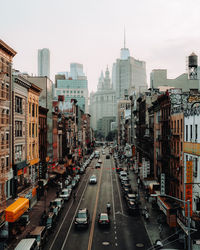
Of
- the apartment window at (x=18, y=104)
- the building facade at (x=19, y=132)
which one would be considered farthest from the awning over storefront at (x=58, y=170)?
the apartment window at (x=18, y=104)

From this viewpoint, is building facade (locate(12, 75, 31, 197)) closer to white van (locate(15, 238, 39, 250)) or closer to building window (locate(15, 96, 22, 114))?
building window (locate(15, 96, 22, 114))

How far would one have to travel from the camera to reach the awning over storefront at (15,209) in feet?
105

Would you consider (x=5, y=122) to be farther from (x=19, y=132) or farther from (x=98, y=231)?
(x=98, y=231)

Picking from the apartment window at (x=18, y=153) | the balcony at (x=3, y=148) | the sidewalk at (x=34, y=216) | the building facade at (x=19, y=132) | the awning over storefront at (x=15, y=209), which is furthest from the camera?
the apartment window at (x=18, y=153)

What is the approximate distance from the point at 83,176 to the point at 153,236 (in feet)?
174

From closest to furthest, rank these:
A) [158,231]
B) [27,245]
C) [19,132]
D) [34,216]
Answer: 1. [27,245]
2. [158,231]
3. [34,216]
4. [19,132]

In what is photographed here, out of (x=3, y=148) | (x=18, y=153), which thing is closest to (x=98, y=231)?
(x=3, y=148)

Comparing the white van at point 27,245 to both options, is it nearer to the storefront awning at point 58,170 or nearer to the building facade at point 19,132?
the building facade at point 19,132

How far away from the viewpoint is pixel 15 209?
109 feet

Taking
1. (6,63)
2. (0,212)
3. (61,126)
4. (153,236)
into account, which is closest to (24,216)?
(0,212)

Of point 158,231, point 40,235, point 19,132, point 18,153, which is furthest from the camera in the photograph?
point 19,132

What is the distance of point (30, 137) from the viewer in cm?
4938

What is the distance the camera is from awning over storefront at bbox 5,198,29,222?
3212 centimetres

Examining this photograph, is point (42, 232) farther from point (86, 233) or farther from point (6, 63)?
point (6, 63)
